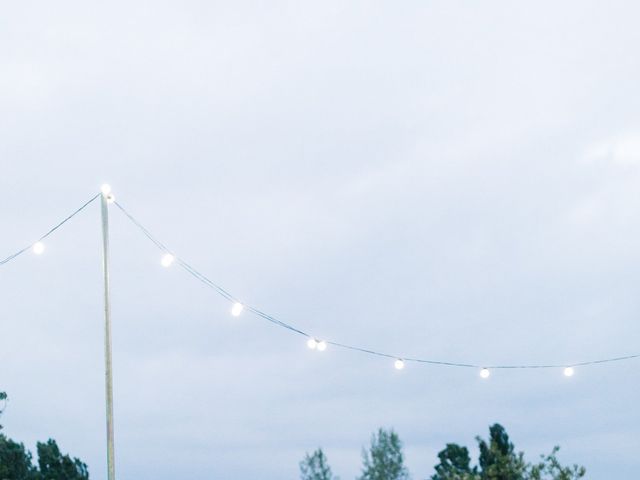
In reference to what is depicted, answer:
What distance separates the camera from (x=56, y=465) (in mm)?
30594

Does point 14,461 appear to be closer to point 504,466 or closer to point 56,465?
point 56,465

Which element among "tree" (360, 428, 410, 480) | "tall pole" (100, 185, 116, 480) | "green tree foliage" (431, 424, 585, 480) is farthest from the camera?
"tree" (360, 428, 410, 480)

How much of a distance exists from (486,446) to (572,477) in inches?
201

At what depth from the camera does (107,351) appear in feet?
42.9

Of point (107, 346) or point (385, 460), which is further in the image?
point (385, 460)

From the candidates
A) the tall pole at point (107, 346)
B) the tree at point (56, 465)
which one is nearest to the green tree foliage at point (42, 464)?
the tree at point (56, 465)

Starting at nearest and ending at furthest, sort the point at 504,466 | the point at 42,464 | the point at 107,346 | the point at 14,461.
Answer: the point at 107,346
the point at 504,466
the point at 14,461
the point at 42,464

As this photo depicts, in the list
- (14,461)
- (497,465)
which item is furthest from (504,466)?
(14,461)

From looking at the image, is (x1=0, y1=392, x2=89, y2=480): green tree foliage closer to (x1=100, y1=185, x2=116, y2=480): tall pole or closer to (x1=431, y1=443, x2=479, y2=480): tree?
(x1=431, y1=443, x2=479, y2=480): tree

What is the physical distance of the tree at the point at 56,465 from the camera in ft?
99.6

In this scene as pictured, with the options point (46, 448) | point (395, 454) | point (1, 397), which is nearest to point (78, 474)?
point (46, 448)

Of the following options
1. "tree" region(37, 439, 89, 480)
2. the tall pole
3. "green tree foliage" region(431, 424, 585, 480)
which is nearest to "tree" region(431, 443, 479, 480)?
"green tree foliage" region(431, 424, 585, 480)

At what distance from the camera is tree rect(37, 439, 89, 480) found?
30.3 metres

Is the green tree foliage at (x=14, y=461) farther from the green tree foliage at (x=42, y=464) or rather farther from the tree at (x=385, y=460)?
the tree at (x=385, y=460)
